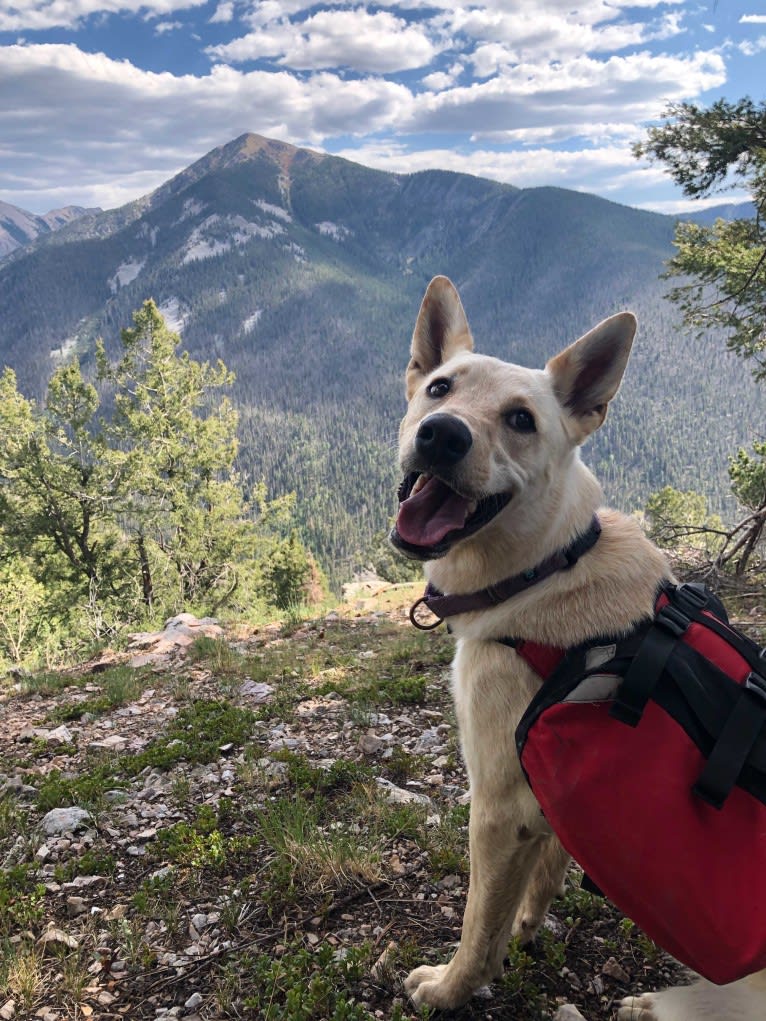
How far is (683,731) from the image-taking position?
76.8 inches

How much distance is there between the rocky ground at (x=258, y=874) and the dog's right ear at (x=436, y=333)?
282cm

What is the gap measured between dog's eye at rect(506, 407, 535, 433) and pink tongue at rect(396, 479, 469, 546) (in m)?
0.49

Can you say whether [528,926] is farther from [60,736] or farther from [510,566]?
[60,736]

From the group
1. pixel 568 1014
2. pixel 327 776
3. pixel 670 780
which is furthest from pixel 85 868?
pixel 670 780

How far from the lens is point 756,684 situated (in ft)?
6.64

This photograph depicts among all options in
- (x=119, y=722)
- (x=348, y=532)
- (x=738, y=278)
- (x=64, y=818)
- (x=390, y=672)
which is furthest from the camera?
(x=348, y=532)

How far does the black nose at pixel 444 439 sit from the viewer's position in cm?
260

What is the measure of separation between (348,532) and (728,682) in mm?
176418

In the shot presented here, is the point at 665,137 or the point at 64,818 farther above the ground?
the point at 665,137

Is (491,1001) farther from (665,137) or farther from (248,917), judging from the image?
(665,137)

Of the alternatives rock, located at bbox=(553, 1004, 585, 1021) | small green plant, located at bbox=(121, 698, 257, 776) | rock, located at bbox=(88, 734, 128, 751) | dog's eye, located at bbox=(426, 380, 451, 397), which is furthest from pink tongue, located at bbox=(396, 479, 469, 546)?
rock, located at bbox=(88, 734, 128, 751)

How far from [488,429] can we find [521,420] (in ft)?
0.83

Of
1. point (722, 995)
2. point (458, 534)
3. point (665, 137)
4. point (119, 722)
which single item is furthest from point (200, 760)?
point (665, 137)

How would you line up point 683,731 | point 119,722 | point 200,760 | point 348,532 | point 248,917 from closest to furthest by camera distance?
point 683,731
point 248,917
point 200,760
point 119,722
point 348,532
